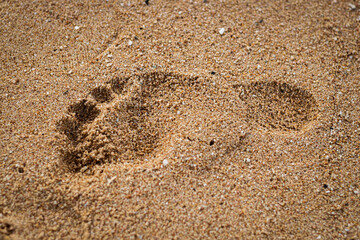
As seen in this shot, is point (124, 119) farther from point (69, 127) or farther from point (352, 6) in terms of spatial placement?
point (352, 6)

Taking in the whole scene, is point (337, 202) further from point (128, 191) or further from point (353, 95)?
point (128, 191)

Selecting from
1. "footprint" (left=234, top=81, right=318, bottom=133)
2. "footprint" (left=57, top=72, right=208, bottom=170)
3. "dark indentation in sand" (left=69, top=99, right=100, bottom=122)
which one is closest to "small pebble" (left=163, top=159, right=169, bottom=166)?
"footprint" (left=57, top=72, right=208, bottom=170)

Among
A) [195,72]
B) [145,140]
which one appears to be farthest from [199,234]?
[195,72]

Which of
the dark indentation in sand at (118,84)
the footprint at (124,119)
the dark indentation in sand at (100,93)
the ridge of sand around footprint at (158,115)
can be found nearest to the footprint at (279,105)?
the ridge of sand around footprint at (158,115)

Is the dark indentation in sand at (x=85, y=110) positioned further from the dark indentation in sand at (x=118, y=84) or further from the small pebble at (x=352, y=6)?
the small pebble at (x=352, y=6)

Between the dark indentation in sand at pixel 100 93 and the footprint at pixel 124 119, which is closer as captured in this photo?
the footprint at pixel 124 119

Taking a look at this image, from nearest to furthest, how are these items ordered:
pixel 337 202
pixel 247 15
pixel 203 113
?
pixel 337 202 < pixel 203 113 < pixel 247 15

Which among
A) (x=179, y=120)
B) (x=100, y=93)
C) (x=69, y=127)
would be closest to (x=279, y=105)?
(x=179, y=120)

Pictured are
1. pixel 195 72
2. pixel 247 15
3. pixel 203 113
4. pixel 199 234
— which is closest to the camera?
pixel 199 234
